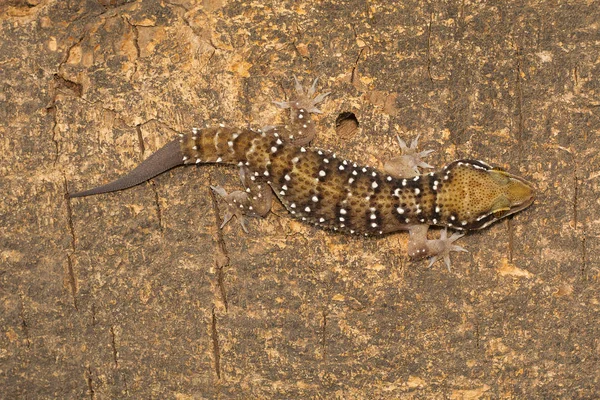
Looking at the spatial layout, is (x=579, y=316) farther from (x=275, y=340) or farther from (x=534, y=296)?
(x=275, y=340)

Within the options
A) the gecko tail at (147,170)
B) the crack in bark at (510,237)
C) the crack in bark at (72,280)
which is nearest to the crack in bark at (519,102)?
the crack in bark at (510,237)

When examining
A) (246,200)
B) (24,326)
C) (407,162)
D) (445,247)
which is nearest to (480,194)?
(445,247)

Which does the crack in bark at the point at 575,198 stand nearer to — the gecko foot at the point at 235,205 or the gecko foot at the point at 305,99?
the gecko foot at the point at 305,99

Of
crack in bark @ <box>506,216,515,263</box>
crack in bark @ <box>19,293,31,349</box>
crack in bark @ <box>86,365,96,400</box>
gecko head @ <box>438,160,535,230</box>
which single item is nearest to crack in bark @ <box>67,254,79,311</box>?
crack in bark @ <box>19,293,31,349</box>

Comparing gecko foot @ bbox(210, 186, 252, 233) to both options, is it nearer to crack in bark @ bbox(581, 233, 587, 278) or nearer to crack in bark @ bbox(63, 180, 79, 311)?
crack in bark @ bbox(63, 180, 79, 311)

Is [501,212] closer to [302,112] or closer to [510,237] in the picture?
[510,237]

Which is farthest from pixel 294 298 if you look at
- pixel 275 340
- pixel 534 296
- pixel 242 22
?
pixel 242 22
